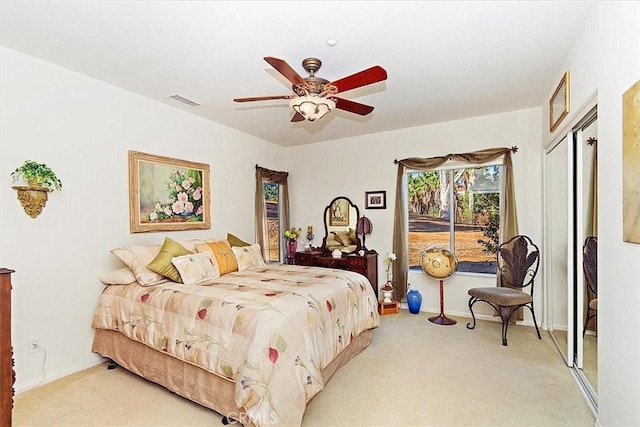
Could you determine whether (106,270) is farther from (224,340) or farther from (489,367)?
(489,367)

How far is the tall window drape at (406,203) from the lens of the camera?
4098 millimetres

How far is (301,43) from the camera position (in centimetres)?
247

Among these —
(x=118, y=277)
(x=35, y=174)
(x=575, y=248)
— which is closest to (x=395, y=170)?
(x=575, y=248)

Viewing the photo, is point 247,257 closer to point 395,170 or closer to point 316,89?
point 316,89

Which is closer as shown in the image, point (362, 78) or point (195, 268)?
point (362, 78)

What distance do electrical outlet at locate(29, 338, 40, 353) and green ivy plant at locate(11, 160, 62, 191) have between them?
1.25 m

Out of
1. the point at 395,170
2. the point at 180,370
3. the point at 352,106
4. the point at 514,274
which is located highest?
the point at 352,106

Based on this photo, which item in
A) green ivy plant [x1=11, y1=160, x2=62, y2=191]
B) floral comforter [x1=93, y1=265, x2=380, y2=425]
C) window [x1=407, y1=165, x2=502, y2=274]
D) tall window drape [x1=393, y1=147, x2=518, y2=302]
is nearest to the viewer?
floral comforter [x1=93, y1=265, x2=380, y2=425]

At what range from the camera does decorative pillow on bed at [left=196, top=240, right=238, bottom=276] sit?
3402 millimetres

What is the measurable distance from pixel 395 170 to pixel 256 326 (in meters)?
3.55

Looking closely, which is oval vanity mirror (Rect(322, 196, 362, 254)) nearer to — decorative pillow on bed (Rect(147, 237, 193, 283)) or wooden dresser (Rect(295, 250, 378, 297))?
wooden dresser (Rect(295, 250, 378, 297))

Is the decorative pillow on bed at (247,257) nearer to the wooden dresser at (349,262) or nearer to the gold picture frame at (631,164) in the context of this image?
the wooden dresser at (349,262)

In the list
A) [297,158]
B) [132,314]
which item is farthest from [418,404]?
[297,158]

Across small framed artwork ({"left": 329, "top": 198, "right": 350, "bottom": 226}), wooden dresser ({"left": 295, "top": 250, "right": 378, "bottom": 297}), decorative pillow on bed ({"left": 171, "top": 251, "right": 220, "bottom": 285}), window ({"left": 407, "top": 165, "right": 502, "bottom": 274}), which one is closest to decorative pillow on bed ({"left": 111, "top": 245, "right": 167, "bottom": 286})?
Answer: decorative pillow on bed ({"left": 171, "top": 251, "right": 220, "bottom": 285})
